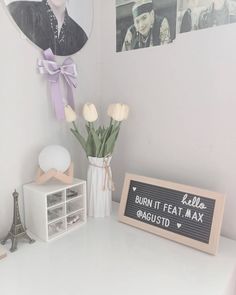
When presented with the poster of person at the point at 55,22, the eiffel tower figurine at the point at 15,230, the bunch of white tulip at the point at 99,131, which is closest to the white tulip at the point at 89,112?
the bunch of white tulip at the point at 99,131

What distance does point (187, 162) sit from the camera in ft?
3.15

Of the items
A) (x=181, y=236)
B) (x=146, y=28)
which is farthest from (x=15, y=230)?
(x=146, y=28)

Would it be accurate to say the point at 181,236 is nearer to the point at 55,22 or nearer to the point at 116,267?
the point at 116,267

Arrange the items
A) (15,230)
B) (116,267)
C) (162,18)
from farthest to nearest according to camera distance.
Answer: (162,18) → (15,230) → (116,267)

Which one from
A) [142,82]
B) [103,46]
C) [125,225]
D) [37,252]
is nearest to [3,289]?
[37,252]

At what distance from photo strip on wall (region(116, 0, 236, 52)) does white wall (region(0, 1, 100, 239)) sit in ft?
1.23

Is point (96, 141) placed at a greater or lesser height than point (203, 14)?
lesser

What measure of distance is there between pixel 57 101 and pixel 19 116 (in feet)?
0.51

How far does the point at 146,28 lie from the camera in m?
0.99

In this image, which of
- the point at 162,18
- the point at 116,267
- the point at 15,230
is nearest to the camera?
the point at 116,267

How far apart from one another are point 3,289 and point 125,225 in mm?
462

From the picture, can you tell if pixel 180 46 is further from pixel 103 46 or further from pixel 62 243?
pixel 62 243

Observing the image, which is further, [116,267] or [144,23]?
[144,23]

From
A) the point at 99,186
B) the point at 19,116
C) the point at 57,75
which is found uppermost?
the point at 57,75
